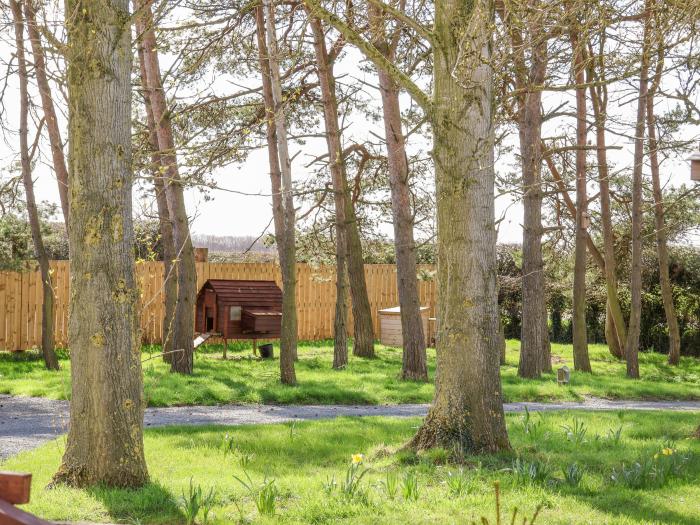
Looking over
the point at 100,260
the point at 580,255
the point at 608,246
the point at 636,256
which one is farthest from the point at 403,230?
the point at 100,260

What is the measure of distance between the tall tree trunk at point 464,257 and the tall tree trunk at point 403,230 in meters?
7.14

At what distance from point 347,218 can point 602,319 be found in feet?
37.3

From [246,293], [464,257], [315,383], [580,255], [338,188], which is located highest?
[338,188]

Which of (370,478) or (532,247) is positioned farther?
(532,247)

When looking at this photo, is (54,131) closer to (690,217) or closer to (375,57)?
(375,57)

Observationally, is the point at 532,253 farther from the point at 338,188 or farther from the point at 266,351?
the point at 266,351

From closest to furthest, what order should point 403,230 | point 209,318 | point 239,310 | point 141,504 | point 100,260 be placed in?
point 141,504
point 100,260
point 403,230
point 239,310
point 209,318

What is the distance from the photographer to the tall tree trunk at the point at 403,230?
1469 cm

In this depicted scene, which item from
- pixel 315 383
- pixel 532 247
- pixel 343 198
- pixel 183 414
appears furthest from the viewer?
pixel 343 198

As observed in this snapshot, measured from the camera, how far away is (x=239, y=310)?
63.9 ft

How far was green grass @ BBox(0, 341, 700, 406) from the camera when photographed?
12352mm

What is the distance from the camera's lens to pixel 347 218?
18625 mm

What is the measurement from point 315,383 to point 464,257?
23.0ft

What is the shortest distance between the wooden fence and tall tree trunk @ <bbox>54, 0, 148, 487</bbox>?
9607 mm
